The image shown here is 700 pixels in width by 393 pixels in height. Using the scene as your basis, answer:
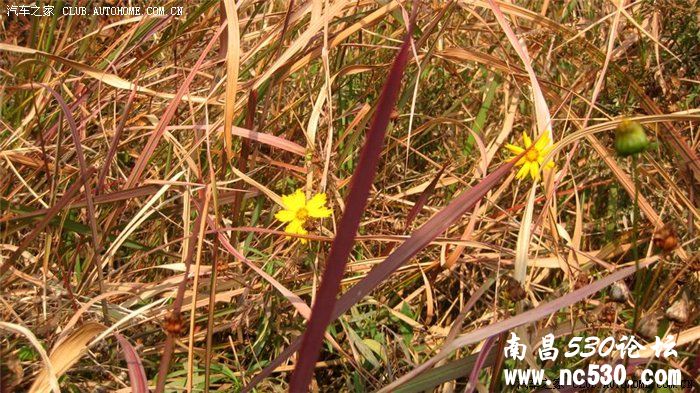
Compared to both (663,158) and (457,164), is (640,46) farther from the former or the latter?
(457,164)

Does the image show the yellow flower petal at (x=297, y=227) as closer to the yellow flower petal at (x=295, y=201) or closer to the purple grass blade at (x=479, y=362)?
the yellow flower petal at (x=295, y=201)

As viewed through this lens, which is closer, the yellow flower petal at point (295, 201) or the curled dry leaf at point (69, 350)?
the curled dry leaf at point (69, 350)

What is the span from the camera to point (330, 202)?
1232mm

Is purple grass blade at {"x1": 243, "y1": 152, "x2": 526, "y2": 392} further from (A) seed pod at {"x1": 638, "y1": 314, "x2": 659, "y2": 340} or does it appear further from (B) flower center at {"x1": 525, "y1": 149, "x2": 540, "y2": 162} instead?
(B) flower center at {"x1": 525, "y1": 149, "x2": 540, "y2": 162}

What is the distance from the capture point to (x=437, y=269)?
1212mm

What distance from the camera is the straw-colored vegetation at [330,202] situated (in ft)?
3.22

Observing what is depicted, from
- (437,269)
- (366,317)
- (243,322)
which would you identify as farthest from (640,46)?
(243,322)

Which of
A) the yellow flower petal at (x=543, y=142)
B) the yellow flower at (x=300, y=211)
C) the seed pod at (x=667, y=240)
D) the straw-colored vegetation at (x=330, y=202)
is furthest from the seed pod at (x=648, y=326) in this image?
the yellow flower at (x=300, y=211)

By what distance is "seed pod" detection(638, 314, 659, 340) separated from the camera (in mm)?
861

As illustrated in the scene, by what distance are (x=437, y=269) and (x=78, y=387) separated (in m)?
0.53

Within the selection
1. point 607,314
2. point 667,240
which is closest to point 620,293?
point 607,314

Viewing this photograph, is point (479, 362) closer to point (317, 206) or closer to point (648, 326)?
point (648, 326)

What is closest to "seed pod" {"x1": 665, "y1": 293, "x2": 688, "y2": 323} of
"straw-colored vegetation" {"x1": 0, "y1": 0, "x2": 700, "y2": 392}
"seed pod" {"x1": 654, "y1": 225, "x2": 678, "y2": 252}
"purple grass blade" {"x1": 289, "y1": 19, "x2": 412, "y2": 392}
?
"straw-colored vegetation" {"x1": 0, "y1": 0, "x2": 700, "y2": 392}

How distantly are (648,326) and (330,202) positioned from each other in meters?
0.52
